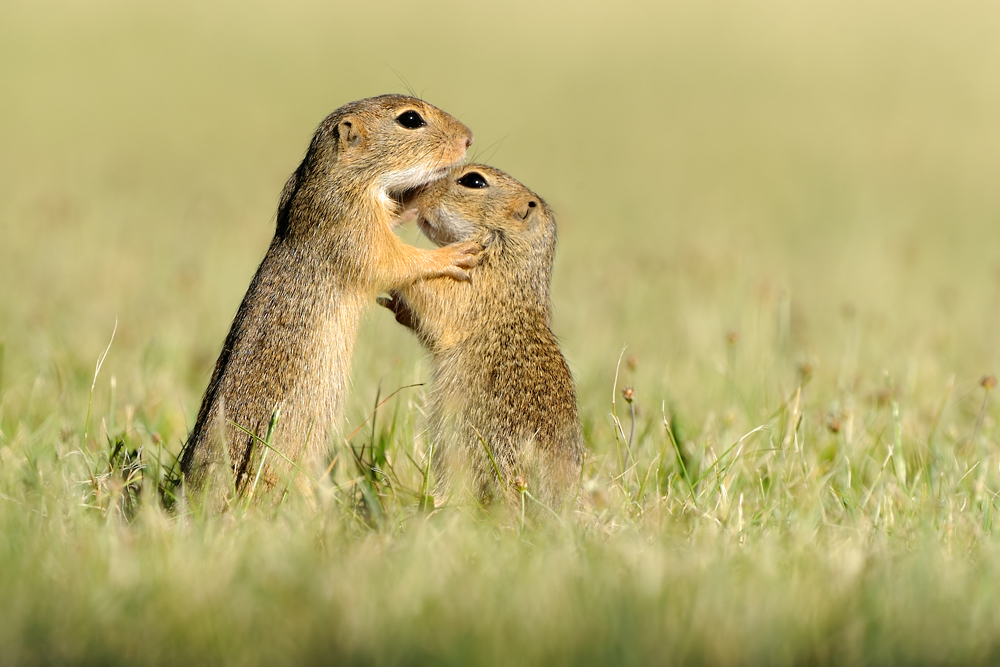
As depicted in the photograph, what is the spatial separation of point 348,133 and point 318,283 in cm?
83

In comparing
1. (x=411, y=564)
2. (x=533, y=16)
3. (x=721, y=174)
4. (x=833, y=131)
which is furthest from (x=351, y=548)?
(x=533, y=16)

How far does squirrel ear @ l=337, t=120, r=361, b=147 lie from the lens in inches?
203

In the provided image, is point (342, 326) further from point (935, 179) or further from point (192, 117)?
point (192, 117)

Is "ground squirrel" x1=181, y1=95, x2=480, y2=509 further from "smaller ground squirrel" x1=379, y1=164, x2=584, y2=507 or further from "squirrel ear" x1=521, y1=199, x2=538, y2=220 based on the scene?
"squirrel ear" x1=521, y1=199, x2=538, y2=220

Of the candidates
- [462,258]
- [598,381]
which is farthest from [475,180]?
[598,381]

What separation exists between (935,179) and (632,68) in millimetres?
10386

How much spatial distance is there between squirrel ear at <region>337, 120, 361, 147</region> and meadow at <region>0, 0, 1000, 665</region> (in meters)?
0.86

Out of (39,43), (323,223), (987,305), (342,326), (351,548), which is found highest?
(39,43)

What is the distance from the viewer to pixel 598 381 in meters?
6.86

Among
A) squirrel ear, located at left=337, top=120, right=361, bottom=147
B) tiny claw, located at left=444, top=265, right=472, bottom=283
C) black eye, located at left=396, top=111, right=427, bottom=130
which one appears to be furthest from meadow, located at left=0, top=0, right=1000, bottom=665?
squirrel ear, located at left=337, top=120, right=361, bottom=147

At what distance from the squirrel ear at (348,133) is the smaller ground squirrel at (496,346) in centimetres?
53

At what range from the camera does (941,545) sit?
3838 millimetres

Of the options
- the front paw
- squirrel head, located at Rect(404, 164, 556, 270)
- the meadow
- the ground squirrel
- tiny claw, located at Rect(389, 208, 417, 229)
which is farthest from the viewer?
squirrel head, located at Rect(404, 164, 556, 270)

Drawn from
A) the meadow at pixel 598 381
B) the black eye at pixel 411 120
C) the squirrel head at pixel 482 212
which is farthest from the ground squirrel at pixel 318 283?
the meadow at pixel 598 381
